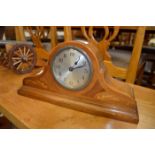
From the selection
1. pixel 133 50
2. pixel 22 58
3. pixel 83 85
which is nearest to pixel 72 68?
pixel 83 85

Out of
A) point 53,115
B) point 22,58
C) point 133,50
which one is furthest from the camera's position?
point 133,50

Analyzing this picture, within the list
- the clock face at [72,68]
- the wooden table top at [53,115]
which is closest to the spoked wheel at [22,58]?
the wooden table top at [53,115]

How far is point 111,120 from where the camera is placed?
1.60 feet

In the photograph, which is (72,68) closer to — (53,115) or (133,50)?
(53,115)

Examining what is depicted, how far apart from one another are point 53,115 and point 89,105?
12cm

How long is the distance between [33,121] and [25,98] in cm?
15

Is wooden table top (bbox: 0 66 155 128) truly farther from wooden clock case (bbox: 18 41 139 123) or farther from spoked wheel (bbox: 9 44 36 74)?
spoked wheel (bbox: 9 44 36 74)

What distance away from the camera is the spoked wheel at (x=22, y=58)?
30.4 inches

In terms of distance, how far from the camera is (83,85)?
1.73ft

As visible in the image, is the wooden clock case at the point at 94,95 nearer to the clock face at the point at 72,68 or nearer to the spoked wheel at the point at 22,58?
the clock face at the point at 72,68

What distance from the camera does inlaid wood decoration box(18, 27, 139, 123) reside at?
0.49 metres

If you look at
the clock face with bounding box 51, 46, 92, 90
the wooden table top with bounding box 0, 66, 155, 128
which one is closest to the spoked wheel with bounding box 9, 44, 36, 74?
the wooden table top with bounding box 0, 66, 155, 128

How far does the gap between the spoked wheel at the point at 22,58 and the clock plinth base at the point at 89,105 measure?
237 mm

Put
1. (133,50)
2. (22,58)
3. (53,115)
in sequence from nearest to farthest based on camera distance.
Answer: (53,115)
(22,58)
(133,50)
